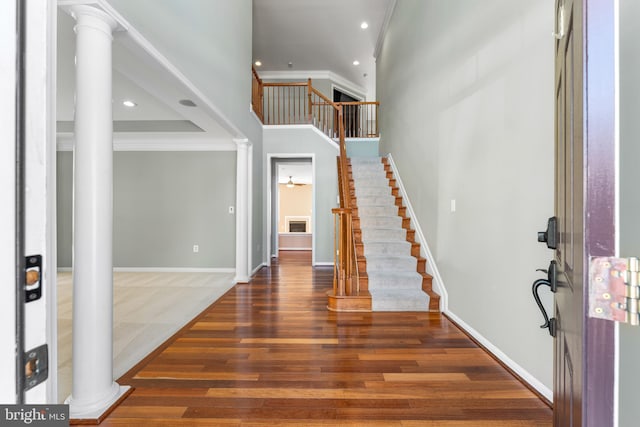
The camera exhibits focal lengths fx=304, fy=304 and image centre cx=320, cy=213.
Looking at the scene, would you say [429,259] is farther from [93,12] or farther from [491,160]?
[93,12]

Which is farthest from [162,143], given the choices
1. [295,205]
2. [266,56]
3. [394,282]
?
[295,205]

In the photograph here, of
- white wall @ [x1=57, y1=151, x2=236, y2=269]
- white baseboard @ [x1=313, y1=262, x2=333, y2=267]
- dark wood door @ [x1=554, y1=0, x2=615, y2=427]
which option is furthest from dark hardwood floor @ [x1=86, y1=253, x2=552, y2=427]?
white baseboard @ [x1=313, y1=262, x2=333, y2=267]

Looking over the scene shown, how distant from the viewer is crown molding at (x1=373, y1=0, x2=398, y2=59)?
5.59 metres

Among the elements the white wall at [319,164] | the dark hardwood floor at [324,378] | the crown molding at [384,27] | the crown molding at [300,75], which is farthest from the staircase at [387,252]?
the crown molding at [300,75]

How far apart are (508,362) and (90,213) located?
2.77 m

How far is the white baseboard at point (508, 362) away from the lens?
69.3 inches

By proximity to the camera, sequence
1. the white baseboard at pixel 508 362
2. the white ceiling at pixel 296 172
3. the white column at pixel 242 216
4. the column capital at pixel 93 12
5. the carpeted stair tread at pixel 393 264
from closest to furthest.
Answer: the column capital at pixel 93 12 → the white baseboard at pixel 508 362 → the carpeted stair tread at pixel 393 264 → the white column at pixel 242 216 → the white ceiling at pixel 296 172

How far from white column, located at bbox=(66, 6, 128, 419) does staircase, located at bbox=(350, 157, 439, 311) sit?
2432mm

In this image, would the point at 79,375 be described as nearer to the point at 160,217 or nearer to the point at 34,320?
the point at 34,320

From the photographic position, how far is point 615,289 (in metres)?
0.51

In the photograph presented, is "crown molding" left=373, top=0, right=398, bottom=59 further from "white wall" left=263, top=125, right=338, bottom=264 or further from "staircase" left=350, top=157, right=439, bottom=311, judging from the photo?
"staircase" left=350, top=157, right=439, bottom=311

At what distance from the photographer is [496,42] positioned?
87.9 inches

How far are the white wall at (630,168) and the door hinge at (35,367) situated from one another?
1.30 metres

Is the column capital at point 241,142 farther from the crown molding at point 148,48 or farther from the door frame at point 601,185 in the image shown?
the door frame at point 601,185
